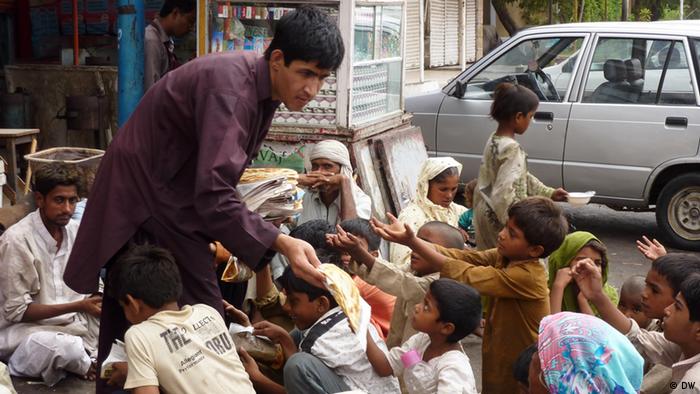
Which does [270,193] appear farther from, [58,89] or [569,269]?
[58,89]

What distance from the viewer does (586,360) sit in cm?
297

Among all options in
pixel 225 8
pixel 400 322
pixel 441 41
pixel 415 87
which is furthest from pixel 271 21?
pixel 441 41

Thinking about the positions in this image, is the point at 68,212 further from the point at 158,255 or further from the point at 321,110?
the point at 321,110

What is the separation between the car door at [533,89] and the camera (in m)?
8.59

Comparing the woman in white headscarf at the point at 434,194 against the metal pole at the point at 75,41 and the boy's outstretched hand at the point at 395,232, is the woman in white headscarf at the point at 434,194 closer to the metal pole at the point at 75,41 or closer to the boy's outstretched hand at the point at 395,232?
the boy's outstretched hand at the point at 395,232

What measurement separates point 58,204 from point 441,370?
2.26 m

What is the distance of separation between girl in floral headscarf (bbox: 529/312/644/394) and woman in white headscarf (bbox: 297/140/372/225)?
263cm

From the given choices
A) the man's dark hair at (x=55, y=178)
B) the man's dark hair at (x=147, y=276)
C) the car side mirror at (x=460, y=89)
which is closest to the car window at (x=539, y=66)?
the car side mirror at (x=460, y=89)

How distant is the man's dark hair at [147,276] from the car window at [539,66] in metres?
5.80

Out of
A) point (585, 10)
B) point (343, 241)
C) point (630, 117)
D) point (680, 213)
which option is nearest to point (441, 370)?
point (343, 241)

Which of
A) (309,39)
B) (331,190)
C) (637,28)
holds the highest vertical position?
(637,28)

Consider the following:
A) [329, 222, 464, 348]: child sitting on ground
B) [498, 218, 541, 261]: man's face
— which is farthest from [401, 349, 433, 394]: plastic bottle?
[498, 218, 541, 261]: man's face

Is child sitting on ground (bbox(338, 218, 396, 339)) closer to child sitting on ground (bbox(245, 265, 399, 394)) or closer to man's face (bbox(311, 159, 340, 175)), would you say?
child sitting on ground (bbox(245, 265, 399, 394))

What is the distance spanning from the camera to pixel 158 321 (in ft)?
11.1
